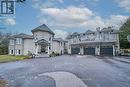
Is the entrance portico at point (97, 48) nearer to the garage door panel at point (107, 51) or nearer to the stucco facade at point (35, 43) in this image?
the garage door panel at point (107, 51)

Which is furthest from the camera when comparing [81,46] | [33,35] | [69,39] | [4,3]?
[69,39]

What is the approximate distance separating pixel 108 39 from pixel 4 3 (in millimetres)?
49292

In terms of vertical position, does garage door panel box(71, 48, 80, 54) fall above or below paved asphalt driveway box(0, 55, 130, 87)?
above

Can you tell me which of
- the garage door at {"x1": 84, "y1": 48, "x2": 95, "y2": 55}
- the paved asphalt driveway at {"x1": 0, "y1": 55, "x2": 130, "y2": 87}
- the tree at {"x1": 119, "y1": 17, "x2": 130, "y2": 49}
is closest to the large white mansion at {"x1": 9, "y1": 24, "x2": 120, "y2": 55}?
the garage door at {"x1": 84, "y1": 48, "x2": 95, "y2": 55}

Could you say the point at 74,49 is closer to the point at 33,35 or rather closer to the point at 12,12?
the point at 33,35

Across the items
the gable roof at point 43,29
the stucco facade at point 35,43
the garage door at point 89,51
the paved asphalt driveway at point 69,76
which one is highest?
the gable roof at point 43,29

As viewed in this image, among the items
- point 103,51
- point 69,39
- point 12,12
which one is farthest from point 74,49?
point 12,12

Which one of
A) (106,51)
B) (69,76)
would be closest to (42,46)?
(106,51)

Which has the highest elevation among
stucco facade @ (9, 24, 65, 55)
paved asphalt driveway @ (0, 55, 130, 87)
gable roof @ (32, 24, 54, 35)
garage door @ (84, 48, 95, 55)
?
gable roof @ (32, 24, 54, 35)

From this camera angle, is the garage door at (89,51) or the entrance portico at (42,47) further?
the garage door at (89,51)

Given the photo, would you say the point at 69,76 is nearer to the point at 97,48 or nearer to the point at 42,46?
the point at 42,46

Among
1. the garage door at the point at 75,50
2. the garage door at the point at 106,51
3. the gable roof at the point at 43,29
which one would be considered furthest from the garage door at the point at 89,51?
the gable roof at the point at 43,29

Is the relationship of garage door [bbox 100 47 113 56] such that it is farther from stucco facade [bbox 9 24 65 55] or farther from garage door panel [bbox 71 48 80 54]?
stucco facade [bbox 9 24 65 55]

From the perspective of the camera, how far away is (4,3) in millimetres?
12188
